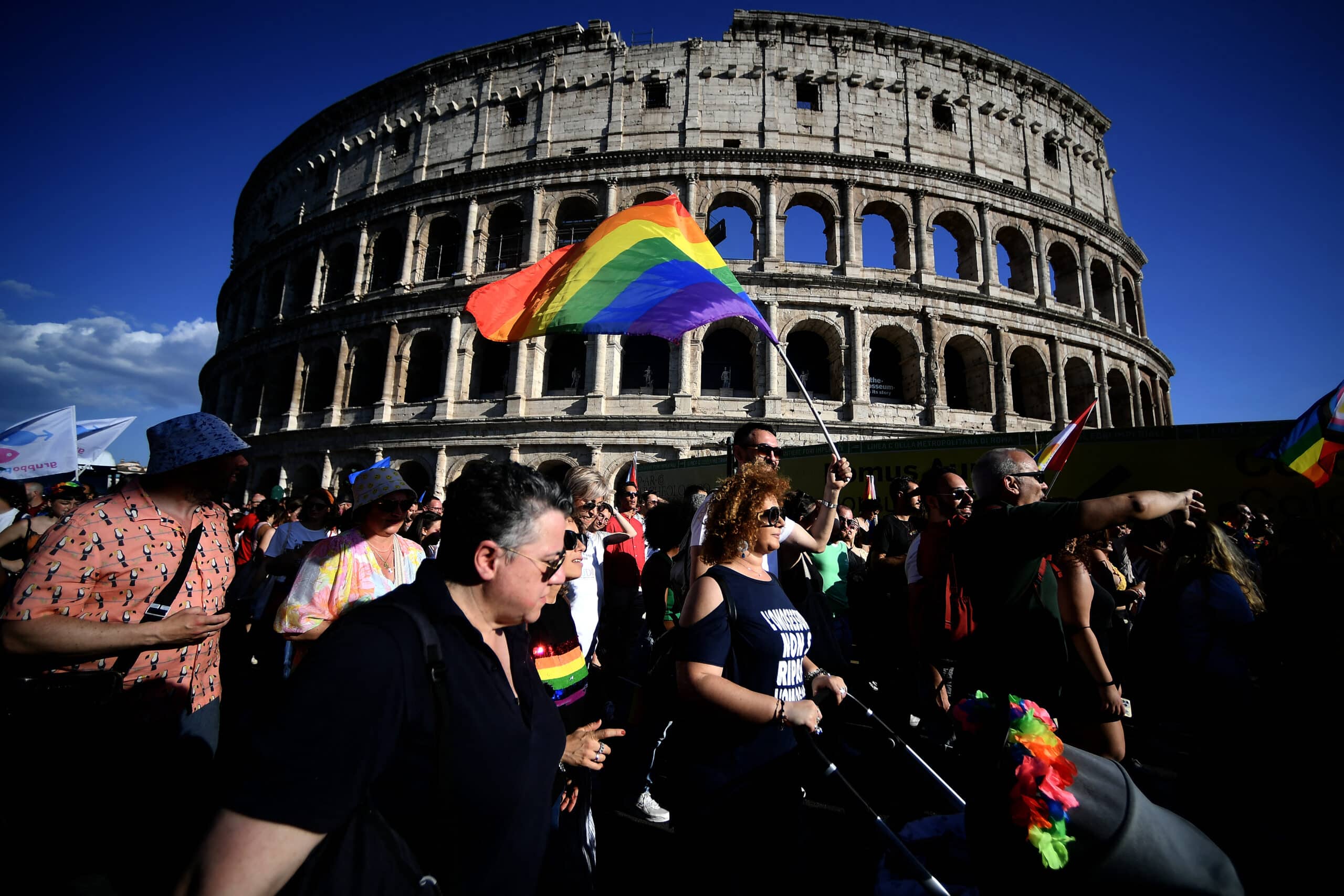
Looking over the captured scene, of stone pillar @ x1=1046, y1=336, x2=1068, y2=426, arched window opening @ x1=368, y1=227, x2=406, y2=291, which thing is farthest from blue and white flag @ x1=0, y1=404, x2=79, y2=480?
stone pillar @ x1=1046, y1=336, x2=1068, y2=426

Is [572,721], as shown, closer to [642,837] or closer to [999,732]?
[642,837]

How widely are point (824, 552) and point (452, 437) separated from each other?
15028 millimetres

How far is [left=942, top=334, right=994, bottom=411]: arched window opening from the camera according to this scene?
17.9 m

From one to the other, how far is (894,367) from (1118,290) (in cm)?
999

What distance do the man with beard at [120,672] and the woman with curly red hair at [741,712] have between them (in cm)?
151

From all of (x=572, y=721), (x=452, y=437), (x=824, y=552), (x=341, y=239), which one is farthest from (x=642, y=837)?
(x=341, y=239)

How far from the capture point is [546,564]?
1497mm

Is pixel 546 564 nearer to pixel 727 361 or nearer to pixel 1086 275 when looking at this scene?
pixel 727 361

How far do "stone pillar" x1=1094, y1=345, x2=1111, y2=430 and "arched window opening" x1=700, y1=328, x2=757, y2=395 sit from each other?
38.3 feet

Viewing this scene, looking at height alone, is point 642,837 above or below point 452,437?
below

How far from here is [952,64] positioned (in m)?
19.6

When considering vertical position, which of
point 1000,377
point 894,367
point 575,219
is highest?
point 575,219

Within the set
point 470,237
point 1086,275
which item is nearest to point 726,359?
point 470,237

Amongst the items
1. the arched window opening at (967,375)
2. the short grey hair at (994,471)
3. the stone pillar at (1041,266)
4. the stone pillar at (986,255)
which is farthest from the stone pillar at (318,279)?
the stone pillar at (1041,266)
